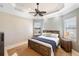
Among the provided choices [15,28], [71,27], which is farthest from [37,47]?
[71,27]

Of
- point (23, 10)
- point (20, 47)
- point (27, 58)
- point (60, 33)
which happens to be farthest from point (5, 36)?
point (27, 58)

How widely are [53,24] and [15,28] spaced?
1246mm

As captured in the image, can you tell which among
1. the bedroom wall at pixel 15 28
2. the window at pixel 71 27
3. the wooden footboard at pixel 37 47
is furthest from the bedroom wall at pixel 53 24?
the wooden footboard at pixel 37 47

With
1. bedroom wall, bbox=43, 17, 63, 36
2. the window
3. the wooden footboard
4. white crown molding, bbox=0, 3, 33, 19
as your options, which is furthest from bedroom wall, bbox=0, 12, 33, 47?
the window

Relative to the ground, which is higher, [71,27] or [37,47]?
[71,27]

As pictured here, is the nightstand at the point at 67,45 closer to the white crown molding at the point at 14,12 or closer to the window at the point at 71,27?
the window at the point at 71,27

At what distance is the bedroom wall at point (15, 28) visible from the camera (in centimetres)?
213

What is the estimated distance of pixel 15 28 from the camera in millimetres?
2371

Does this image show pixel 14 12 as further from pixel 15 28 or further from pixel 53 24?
pixel 53 24

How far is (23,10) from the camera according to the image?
2119 millimetres

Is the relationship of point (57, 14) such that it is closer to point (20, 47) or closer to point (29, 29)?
point (29, 29)

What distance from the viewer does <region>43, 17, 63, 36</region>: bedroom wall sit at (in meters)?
2.07

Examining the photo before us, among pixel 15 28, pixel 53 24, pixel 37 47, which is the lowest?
pixel 37 47

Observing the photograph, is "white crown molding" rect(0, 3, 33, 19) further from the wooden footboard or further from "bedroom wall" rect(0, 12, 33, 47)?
the wooden footboard
